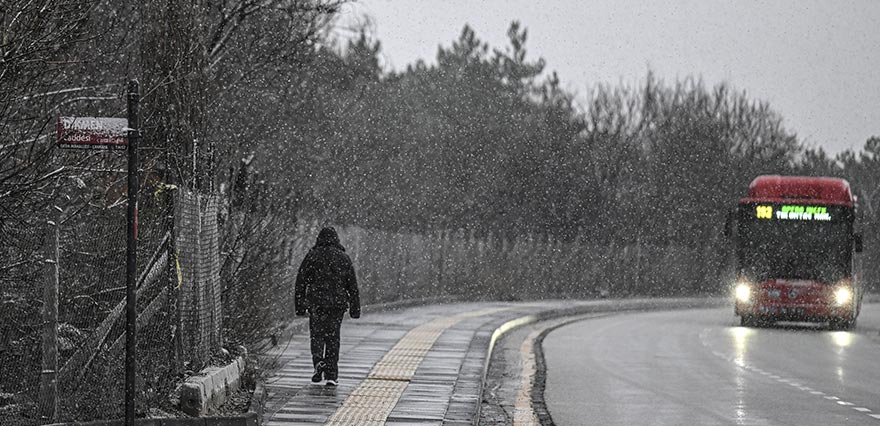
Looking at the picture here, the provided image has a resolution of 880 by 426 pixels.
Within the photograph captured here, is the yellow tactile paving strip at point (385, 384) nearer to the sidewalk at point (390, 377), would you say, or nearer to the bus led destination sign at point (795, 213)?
the sidewalk at point (390, 377)

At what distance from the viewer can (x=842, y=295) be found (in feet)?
111

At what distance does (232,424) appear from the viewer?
1136 centimetres

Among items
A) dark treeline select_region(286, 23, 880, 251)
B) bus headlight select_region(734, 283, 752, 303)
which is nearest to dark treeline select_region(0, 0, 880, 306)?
dark treeline select_region(286, 23, 880, 251)

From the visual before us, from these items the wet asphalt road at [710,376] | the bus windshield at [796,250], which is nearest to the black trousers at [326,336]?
the wet asphalt road at [710,376]

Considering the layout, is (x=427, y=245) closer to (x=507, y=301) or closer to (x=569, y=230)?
(x=507, y=301)

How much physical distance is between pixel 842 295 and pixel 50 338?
86.2ft

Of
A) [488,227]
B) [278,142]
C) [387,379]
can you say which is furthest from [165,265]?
[488,227]

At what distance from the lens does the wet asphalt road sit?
602 inches

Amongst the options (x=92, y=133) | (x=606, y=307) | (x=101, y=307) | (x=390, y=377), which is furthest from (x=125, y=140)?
(x=606, y=307)

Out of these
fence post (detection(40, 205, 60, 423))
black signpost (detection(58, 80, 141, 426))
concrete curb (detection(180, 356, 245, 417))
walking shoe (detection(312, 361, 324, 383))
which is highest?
black signpost (detection(58, 80, 141, 426))

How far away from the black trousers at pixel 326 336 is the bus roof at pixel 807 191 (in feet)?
65.1

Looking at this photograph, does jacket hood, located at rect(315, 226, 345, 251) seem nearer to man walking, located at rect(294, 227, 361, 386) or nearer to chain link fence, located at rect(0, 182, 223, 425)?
man walking, located at rect(294, 227, 361, 386)

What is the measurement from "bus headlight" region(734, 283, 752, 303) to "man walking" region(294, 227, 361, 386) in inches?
797

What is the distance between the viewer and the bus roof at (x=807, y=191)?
3397 cm
